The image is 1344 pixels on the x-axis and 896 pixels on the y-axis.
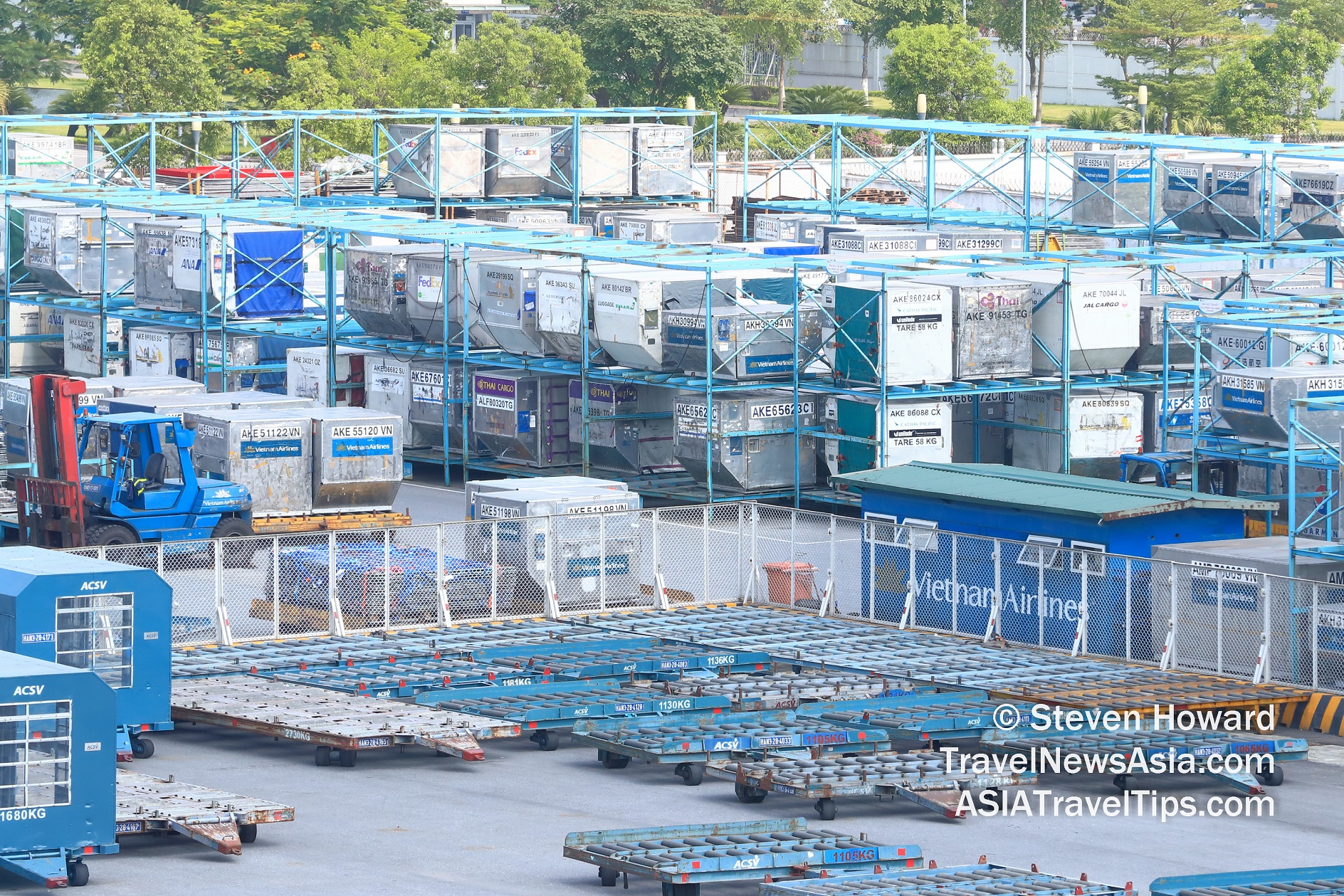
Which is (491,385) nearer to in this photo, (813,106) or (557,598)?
(557,598)

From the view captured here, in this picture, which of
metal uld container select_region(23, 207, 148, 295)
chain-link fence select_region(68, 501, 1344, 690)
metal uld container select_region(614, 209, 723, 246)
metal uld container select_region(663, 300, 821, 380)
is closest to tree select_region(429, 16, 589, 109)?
metal uld container select_region(614, 209, 723, 246)

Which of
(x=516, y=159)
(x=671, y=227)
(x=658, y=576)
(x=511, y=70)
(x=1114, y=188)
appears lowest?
(x=658, y=576)

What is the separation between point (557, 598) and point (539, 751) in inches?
309

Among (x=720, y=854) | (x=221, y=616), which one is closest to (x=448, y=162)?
(x=221, y=616)

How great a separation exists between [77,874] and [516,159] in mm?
44482

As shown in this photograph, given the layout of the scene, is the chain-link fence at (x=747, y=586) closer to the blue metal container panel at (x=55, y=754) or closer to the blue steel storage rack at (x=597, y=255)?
the blue steel storage rack at (x=597, y=255)

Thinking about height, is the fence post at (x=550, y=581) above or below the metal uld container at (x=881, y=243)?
below

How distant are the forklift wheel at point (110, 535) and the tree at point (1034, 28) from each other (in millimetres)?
88194

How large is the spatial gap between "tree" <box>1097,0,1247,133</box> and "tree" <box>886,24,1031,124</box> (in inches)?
350

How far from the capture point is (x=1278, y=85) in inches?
3991

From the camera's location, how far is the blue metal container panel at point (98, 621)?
2423 cm

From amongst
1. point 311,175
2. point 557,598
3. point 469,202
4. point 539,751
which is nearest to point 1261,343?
point 557,598

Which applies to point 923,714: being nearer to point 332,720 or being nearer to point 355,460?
point 332,720

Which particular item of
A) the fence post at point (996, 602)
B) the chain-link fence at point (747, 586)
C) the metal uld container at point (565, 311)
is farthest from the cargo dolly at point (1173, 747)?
the metal uld container at point (565, 311)
